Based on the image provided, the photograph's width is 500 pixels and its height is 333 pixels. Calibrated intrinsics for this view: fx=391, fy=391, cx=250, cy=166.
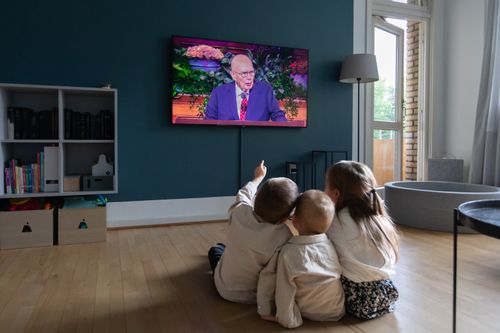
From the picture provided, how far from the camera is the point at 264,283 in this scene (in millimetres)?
1649

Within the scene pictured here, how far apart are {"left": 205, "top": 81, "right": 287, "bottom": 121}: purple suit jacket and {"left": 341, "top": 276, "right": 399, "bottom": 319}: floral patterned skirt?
2309 millimetres

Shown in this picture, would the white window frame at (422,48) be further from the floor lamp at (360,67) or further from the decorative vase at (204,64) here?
the decorative vase at (204,64)

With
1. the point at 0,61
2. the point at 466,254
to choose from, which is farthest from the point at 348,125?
the point at 0,61

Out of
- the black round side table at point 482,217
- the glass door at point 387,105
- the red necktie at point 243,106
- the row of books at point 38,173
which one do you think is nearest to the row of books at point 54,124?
the row of books at point 38,173

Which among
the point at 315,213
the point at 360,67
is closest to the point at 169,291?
the point at 315,213

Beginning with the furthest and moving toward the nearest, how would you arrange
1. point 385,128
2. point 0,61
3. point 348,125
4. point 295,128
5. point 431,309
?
1. point 385,128
2. point 348,125
3. point 295,128
4. point 0,61
5. point 431,309

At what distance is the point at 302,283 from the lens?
1.58 m

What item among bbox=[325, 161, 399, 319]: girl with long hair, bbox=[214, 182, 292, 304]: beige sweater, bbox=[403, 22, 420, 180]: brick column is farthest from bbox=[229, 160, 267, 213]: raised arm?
bbox=[403, 22, 420, 180]: brick column

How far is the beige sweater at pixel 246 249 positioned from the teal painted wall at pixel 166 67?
186cm

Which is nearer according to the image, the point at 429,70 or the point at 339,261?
the point at 339,261

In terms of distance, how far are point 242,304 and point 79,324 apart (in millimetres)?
690

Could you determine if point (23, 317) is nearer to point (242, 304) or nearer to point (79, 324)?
point (79, 324)

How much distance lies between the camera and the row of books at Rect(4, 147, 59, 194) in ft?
9.38

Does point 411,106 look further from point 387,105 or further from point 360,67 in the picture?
point 360,67
